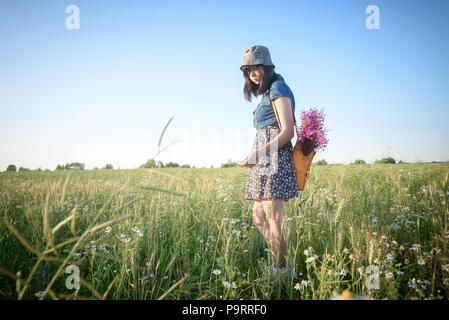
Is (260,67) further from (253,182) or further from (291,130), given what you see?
(253,182)

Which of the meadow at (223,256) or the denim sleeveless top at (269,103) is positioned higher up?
the denim sleeveless top at (269,103)

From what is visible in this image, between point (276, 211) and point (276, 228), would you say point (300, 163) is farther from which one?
point (276, 228)

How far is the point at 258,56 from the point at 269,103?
48cm

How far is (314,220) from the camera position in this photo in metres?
3.36

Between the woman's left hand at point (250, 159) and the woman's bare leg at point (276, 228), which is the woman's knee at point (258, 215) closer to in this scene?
the woman's bare leg at point (276, 228)

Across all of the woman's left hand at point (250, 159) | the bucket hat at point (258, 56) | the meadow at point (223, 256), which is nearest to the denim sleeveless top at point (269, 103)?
the bucket hat at point (258, 56)

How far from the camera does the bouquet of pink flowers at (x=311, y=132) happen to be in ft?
7.70

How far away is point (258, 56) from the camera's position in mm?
2426

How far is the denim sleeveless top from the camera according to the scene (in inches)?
90.6

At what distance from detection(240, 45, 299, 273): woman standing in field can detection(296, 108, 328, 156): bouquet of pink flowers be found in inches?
5.9
